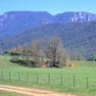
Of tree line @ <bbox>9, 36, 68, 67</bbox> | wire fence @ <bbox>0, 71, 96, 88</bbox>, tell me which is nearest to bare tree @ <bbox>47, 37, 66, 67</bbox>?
tree line @ <bbox>9, 36, 68, 67</bbox>

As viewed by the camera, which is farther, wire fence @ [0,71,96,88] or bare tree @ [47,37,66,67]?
bare tree @ [47,37,66,67]

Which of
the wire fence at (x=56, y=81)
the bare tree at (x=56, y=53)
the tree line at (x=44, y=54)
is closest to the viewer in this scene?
the wire fence at (x=56, y=81)

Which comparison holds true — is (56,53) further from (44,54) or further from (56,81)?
(56,81)

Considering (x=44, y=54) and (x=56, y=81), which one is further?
(x=44, y=54)

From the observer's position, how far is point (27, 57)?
150375 mm

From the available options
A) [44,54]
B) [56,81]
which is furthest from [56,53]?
[56,81]

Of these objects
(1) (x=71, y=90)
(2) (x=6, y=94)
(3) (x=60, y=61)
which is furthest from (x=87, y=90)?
(3) (x=60, y=61)

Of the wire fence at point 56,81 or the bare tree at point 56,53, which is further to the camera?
the bare tree at point 56,53

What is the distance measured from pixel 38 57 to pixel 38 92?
104 m

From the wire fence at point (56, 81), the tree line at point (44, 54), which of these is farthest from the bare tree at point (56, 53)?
the wire fence at point (56, 81)

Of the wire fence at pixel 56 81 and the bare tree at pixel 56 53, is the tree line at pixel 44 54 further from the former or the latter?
the wire fence at pixel 56 81

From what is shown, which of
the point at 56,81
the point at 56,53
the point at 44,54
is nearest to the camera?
the point at 56,81

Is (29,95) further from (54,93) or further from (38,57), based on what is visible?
(38,57)

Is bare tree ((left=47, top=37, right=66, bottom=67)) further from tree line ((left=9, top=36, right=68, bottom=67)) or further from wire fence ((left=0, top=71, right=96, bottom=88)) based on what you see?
wire fence ((left=0, top=71, right=96, bottom=88))
